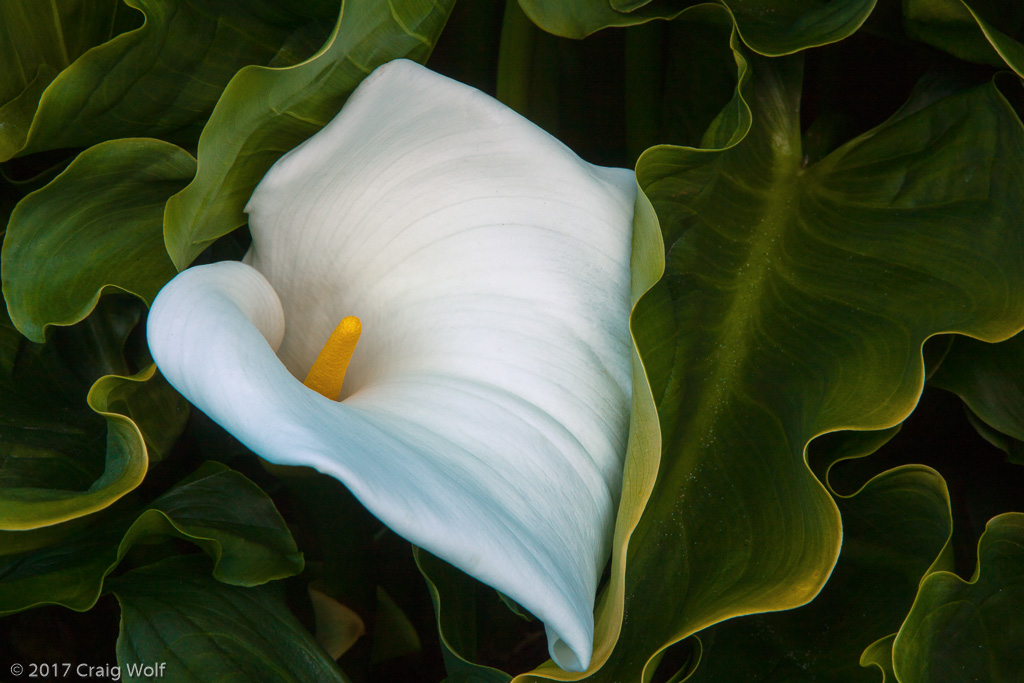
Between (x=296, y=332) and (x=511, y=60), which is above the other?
(x=511, y=60)

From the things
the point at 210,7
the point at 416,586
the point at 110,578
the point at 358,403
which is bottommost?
the point at 416,586

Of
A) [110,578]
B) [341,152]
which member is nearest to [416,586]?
[110,578]

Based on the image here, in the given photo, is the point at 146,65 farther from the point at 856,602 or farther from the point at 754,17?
the point at 856,602

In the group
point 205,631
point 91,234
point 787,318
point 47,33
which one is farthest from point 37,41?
point 787,318

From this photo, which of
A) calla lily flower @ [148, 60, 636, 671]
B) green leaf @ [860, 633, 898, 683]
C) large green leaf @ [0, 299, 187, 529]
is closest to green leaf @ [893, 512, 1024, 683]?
green leaf @ [860, 633, 898, 683]

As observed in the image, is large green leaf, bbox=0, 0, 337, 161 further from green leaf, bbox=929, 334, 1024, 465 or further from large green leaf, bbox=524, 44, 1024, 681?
green leaf, bbox=929, 334, 1024, 465

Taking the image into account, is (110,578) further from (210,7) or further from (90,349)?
(210,7)

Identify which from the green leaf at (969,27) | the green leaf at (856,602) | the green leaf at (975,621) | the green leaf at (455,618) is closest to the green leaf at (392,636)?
the green leaf at (455,618)
